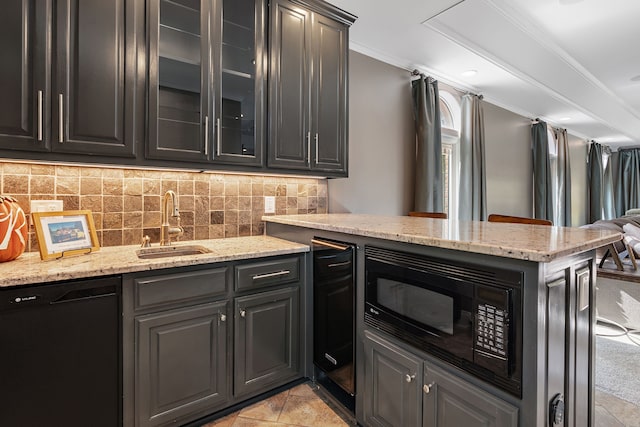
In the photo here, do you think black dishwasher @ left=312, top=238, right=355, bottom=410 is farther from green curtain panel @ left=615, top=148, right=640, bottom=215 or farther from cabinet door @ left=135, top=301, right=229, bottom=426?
green curtain panel @ left=615, top=148, right=640, bottom=215

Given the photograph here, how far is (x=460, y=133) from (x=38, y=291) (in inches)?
168

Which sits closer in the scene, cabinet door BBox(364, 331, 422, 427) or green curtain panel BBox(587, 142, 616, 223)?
cabinet door BBox(364, 331, 422, 427)

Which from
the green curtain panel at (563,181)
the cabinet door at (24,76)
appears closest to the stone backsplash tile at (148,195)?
the cabinet door at (24,76)

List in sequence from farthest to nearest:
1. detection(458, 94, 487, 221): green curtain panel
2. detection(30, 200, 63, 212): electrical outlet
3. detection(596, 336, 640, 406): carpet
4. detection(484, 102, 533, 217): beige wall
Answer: detection(484, 102, 533, 217): beige wall
detection(458, 94, 487, 221): green curtain panel
detection(596, 336, 640, 406): carpet
detection(30, 200, 63, 212): electrical outlet

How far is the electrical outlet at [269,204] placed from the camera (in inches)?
100

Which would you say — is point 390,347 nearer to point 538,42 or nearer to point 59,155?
point 59,155

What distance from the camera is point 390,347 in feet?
4.75

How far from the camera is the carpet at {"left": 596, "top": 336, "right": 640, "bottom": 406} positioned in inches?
81.0

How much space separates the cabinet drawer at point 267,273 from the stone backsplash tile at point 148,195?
63 centimetres

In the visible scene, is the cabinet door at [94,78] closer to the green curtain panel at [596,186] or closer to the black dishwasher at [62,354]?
the black dishwasher at [62,354]

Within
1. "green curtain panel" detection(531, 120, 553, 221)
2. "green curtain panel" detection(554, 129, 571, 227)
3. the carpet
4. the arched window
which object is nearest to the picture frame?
the carpet

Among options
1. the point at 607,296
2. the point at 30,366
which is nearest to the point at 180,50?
the point at 30,366

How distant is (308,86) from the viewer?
2.33 meters

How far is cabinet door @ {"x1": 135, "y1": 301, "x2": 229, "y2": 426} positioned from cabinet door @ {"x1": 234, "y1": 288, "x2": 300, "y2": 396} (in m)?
0.09
